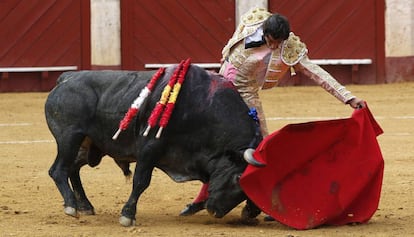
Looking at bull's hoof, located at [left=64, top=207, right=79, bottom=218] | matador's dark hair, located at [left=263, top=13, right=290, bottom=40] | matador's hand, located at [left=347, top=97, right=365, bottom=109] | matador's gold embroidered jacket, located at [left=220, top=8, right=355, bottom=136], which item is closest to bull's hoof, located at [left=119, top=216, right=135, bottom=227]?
bull's hoof, located at [left=64, top=207, right=79, bottom=218]

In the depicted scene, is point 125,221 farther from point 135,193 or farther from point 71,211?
point 71,211

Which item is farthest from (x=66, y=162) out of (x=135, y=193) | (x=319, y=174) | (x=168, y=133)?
(x=319, y=174)

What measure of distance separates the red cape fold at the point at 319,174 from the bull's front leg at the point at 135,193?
0.54 metres

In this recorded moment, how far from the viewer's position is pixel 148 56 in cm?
1511

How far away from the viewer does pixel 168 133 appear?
20.9 ft

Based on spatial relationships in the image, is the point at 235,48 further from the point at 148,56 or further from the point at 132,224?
the point at 148,56

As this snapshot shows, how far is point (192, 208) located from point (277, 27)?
123cm

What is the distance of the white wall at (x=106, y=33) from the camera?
15.0m

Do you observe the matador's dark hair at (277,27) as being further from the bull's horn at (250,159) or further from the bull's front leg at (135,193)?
the bull's front leg at (135,193)

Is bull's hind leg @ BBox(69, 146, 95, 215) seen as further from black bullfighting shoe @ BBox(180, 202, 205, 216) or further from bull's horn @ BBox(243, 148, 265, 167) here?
bull's horn @ BBox(243, 148, 265, 167)

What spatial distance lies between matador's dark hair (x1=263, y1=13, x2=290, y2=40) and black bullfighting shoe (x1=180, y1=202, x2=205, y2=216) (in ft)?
3.66

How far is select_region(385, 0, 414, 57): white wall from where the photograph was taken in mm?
14852

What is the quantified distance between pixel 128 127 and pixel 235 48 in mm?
753

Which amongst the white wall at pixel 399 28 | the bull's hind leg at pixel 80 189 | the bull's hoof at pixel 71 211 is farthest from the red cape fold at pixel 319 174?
the white wall at pixel 399 28
